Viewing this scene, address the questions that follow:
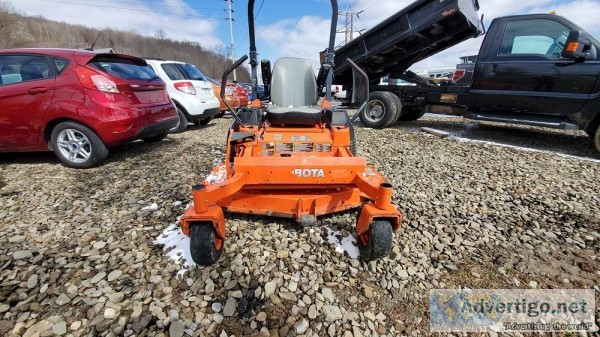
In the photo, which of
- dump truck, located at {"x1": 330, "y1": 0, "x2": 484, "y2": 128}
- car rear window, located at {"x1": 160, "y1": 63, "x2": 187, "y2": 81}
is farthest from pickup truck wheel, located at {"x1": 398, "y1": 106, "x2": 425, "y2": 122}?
car rear window, located at {"x1": 160, "y1": 63, "x2": 187, "y2": 81}

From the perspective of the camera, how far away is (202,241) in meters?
1.95

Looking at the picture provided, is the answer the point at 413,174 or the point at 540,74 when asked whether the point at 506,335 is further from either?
the point at 540,74

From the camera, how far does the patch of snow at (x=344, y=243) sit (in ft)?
7.57

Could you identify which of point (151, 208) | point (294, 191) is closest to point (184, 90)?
point (151, 208)

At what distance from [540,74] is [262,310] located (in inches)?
244

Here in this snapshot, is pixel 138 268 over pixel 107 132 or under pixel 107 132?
under

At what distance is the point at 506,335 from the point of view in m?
1.66

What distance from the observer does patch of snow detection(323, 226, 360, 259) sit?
231 centimetres

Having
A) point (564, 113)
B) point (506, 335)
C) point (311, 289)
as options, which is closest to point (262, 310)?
point (311, 289)

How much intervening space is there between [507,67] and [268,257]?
233 inches

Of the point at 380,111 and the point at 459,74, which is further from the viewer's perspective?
the point at 380,111

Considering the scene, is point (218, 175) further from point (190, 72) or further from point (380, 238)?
point (190, 72)

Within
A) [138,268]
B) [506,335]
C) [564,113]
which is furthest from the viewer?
[564,113]

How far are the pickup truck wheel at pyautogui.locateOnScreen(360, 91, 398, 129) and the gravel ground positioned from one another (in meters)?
3.10
